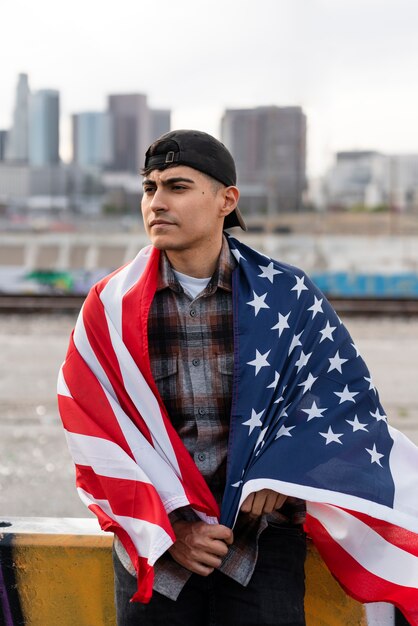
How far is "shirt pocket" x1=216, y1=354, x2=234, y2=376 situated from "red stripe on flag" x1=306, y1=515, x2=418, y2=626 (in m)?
0.52

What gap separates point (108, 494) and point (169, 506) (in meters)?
0.17

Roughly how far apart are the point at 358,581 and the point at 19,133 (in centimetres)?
2714

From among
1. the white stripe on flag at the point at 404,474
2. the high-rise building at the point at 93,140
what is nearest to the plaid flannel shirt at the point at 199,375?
the white stripe on flag at the point at 404,474

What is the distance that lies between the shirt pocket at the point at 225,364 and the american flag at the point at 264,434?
0.05m

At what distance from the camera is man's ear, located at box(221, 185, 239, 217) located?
2258 millimetres

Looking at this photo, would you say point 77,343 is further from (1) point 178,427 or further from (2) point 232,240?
(2) point 232,240

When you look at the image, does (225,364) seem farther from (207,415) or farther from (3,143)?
(3,143)

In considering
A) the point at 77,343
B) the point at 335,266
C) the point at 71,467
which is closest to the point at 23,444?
the point at 71,467

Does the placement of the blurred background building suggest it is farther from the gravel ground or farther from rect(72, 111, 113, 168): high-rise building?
the gravel ground

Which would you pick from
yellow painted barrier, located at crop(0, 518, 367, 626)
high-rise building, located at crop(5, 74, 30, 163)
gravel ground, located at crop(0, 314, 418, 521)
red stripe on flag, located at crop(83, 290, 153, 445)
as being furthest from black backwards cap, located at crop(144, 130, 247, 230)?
high-rise building, located at crop(5, 74, 30, 163)

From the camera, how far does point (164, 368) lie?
2.20m

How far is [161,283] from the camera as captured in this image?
2248mm

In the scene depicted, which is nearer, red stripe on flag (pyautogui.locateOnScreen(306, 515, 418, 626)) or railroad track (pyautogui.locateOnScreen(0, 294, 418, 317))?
red stripe on flag (pyautogui.locateOnScreen(306, 515, 418, 626))

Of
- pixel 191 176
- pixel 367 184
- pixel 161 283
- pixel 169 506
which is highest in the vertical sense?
pixel 367 184
